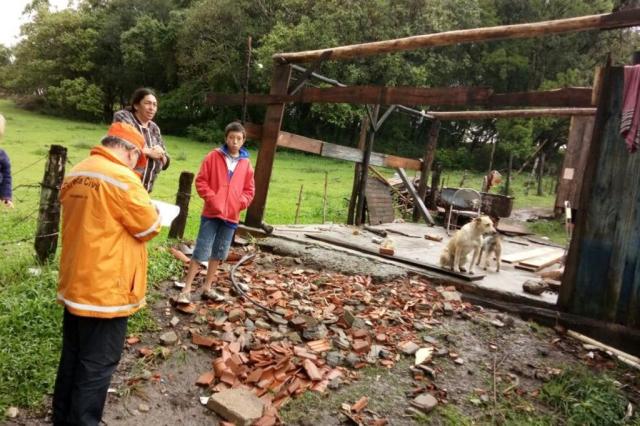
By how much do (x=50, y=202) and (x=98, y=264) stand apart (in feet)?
8.14

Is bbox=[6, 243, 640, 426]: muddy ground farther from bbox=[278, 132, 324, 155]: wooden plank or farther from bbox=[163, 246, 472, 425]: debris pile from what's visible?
bbox=[278, 132, 324, 155]: wooden plank

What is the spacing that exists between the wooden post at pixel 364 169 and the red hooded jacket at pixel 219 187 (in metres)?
5.24

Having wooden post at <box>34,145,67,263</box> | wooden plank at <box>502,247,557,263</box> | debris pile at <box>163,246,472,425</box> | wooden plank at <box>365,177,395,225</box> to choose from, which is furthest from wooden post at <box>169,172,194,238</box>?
wooden plank at <box>502,247,557,263</box>

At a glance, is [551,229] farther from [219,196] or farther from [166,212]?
[166,212]

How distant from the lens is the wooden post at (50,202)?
4438 millimetres

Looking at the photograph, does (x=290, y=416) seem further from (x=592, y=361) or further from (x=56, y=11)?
(x=56, y=11)

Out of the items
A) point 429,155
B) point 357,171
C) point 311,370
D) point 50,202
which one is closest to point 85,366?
point 311,370

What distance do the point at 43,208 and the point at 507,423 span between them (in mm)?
4738

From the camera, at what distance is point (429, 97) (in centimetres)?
557

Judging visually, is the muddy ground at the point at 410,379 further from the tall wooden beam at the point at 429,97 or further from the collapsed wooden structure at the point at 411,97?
the tall wooden beam at the point at 429,97

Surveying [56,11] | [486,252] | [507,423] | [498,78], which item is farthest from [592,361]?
[56,11]

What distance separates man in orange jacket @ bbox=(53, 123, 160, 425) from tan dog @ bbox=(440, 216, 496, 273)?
4458 mm

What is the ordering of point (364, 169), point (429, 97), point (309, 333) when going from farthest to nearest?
point (364, 169)
point (429, 97)
point (309, 333)

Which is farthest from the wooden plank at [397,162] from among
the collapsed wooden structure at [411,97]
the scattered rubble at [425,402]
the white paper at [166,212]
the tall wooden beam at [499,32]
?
the white paper at [166,212]
